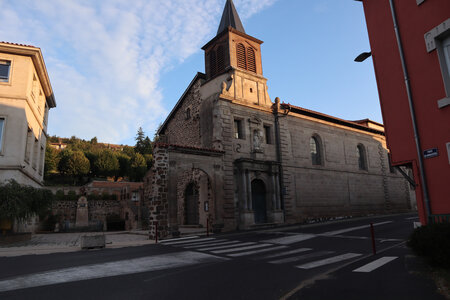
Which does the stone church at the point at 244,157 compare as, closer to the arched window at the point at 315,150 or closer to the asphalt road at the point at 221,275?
the arched window at the point at 315,150

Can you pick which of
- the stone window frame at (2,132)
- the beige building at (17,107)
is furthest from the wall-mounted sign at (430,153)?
the stone window frame at (2,132)

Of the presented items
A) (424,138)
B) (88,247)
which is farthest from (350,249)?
(88,247)

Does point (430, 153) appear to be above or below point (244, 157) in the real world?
below

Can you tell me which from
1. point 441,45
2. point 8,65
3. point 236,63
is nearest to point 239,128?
point 236,63

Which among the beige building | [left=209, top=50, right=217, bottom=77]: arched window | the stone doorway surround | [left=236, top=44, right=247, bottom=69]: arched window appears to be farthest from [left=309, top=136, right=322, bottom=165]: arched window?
the beige building

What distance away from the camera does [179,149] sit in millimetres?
15727

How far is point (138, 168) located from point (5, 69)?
3875 cm

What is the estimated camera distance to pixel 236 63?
20219mm

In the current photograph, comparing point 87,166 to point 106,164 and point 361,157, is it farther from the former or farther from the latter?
point 361,157

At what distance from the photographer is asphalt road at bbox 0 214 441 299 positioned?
15.0 ft

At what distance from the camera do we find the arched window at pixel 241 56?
67.4 feet

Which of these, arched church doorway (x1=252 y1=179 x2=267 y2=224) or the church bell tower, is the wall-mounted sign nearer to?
arched church doorway (x1=252 y1=179 x2=267 y2=224)

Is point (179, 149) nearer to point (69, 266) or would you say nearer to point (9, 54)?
point (69, 266)

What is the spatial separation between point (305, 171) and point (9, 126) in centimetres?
1924
